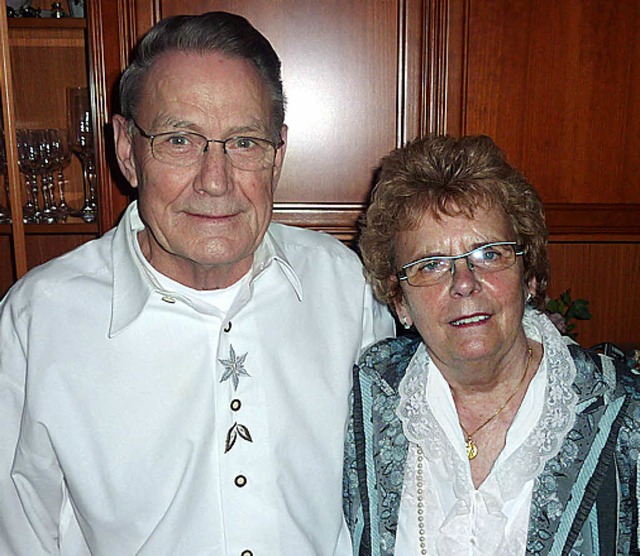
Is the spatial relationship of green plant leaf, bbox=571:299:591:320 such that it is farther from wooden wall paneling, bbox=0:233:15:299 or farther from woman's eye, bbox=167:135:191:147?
wooden wall paneling, bbox=0:233:15:299

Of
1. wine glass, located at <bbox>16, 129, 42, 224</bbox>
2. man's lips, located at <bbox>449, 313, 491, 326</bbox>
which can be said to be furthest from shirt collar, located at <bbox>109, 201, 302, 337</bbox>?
wine glass, located at <bbox>16, 129, 42, 224</bbox>

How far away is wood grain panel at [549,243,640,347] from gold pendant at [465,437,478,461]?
1.07 metres

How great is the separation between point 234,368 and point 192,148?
1.33 feet

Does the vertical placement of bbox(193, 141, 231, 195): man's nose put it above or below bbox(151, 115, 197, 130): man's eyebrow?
below

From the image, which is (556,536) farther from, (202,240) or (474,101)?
(474,101)

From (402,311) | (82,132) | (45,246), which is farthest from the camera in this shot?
(45,246)

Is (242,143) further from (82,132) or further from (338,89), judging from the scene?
(82,132)

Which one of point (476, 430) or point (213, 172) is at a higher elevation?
point (213, 172)

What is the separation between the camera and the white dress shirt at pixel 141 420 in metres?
1.23

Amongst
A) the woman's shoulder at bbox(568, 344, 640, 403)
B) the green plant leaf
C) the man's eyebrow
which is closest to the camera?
the man's eyebrow

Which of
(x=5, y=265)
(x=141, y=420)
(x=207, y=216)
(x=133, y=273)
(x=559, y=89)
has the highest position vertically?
(x=559, y=89)

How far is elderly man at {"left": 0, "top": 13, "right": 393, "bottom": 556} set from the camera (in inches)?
47.1

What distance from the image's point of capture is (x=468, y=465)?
1.29 m

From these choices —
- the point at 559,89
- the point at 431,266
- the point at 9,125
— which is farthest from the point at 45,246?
the point at 559,89
